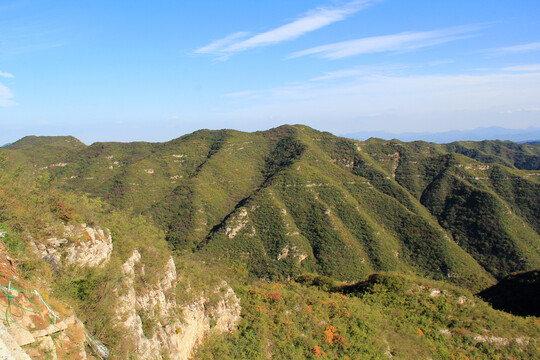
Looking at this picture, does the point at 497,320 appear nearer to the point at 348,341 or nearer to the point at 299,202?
the point at 348,341

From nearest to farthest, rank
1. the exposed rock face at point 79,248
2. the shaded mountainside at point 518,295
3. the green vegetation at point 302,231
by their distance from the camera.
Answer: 1. the exposed rock face at point 79,248
2. the green vegetation at point 302,231
3. the shaded mountainside at point 518,295

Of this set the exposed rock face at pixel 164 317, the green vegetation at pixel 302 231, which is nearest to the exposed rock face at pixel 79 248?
the green vegetation at pixel 302 231

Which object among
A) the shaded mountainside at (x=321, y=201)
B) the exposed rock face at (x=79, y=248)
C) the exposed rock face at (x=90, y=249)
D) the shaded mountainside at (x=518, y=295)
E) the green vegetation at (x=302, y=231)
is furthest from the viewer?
the shaded mountainside at (x=321, y=201)

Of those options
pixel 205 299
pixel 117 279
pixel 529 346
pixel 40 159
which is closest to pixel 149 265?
pixel 117 279

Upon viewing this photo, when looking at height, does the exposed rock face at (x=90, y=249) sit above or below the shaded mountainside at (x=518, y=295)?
above

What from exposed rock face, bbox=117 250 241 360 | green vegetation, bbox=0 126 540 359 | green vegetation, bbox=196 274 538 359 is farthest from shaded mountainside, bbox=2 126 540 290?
exposed rock face, bbox=117 250 241 360

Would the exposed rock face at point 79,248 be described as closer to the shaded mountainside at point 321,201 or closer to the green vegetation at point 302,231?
the green vegetation at point 302,231
